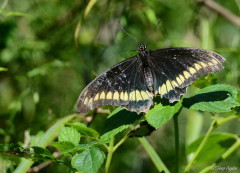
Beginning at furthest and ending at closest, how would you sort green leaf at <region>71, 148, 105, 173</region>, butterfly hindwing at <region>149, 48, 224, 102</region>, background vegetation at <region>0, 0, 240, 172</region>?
background vegetation at <region>0, 0, 240, 172</region> → butterfly hindwing at <region>149, 48, 224, 102</region> → green leaf at <region>71, 148, 105, 173</region>

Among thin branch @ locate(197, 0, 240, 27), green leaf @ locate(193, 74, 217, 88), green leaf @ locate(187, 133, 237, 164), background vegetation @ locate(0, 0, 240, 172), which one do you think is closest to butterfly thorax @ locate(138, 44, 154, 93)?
green leaf @ locate(193, 74, 217, 88)

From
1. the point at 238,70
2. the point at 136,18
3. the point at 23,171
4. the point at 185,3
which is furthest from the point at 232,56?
the point at 23,171

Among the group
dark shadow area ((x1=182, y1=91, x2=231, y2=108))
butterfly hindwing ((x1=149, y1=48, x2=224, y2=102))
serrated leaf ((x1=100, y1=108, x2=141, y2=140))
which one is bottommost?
serrated leaf ((x1=100, y1=108, x2=141, y2=140))

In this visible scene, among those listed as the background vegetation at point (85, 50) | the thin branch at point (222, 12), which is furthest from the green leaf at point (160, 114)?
the thin branch at point (222, 12)

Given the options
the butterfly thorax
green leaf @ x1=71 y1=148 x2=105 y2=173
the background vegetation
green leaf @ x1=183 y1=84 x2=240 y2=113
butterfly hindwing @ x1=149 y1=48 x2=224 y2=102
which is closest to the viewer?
green leaf @ x1=71 y1=148 x2=105 y2=173

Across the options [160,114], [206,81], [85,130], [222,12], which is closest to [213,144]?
[206,81]

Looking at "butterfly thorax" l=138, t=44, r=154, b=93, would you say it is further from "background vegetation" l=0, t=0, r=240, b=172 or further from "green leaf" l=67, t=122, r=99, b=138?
"background vegetation" l=0, t=0, r=240, b=172

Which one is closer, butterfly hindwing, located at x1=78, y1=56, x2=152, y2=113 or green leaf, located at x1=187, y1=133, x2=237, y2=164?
butterfly hindwing, located at x1=78, y1=56, x2=152, y2=113

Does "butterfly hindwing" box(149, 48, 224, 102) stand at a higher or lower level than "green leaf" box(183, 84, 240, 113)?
higher

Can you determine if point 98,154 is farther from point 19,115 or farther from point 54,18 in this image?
point 54,18
